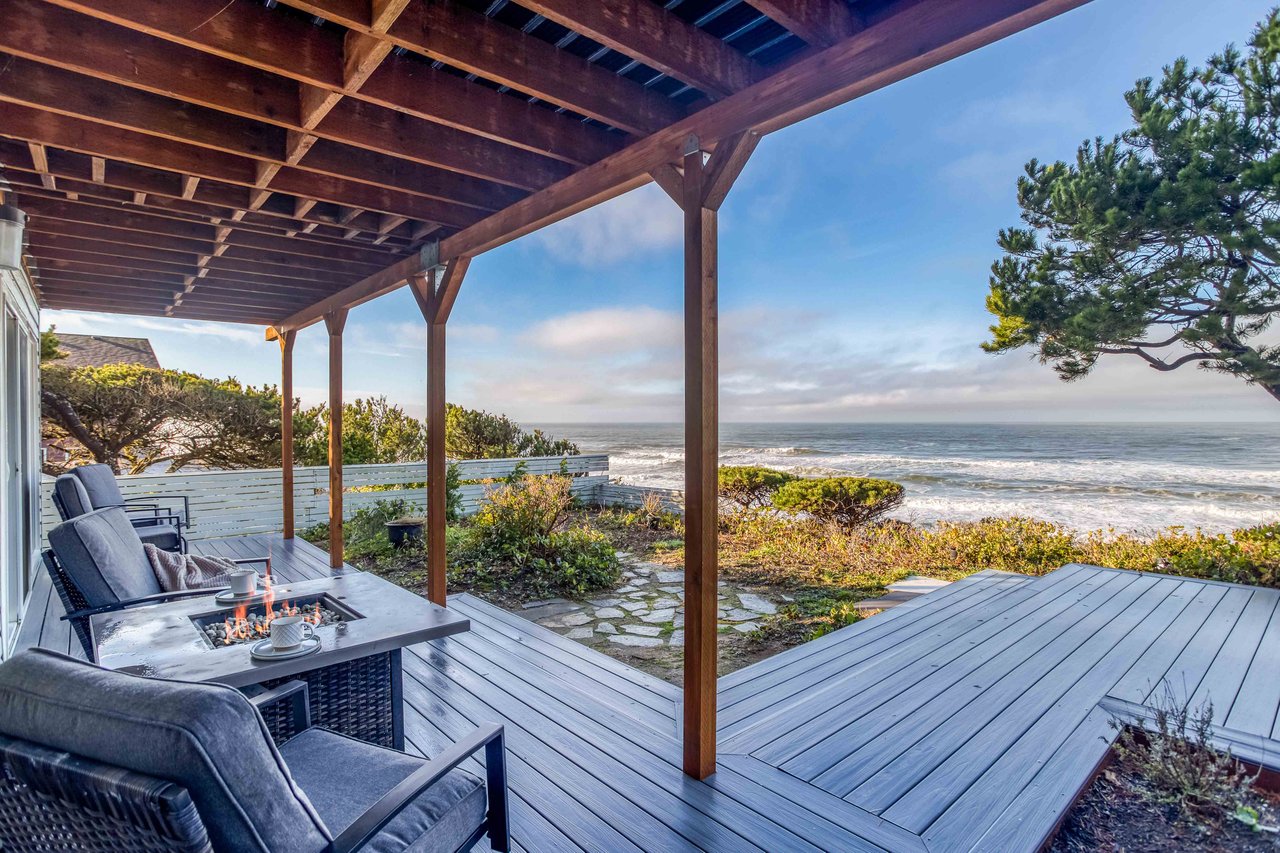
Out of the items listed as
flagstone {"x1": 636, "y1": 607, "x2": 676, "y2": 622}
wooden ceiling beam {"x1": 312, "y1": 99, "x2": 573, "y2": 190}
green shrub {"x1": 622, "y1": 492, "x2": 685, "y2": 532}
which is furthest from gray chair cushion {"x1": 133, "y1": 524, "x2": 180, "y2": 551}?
green shrub {"x1": 622, "y1": 492, "x2": 685, "y2": 532}

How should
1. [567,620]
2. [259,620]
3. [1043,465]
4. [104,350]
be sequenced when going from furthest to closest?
[1043,465] < [104,350] < [567,620] < [259,620]

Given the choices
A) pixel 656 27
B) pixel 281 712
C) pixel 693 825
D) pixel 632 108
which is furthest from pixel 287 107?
pixel 693 825

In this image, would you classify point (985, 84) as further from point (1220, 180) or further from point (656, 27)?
point (656, 27)

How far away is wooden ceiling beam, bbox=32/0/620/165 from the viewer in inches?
74.4

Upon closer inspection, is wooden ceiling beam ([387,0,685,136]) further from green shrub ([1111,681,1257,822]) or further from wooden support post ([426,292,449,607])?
green shrub ([1111,681,1257,822])

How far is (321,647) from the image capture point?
6.52 ft

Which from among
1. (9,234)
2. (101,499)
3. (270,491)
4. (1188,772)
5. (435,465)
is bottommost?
(1188,772)

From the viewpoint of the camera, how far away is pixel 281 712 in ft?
6.11

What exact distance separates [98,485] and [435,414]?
109 inches

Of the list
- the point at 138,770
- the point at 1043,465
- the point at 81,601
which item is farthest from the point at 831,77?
the point at 1043,465

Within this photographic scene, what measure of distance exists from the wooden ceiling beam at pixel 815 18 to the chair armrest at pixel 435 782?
2.01m

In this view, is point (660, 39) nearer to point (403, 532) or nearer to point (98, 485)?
point (98, 485)

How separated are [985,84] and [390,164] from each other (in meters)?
12.7

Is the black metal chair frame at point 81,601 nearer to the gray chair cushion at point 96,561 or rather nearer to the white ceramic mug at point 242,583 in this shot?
the gray chair cushion at point 96,561
